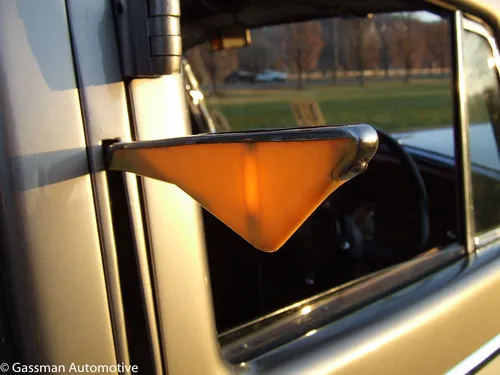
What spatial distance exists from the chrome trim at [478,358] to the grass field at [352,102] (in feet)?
15.8

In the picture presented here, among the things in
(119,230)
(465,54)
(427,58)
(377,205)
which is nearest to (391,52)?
(427,58)

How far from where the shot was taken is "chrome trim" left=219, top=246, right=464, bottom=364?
1193 millimetres

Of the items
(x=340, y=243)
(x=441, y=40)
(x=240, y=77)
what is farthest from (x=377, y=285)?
(x=240, y=77)

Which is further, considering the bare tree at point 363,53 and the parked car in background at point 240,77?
the bare tree at point 363,53

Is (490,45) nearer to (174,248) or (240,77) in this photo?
(174,248)

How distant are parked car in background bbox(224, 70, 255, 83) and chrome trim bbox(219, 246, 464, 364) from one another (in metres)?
6.31

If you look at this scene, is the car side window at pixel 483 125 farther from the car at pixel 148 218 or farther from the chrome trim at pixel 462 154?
the car at pixel 148 218

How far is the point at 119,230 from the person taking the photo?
94 centimetres

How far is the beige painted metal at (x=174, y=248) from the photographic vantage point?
3.14 ft

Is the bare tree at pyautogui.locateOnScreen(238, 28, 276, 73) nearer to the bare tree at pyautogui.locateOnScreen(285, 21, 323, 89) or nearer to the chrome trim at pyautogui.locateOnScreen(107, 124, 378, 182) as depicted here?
the bare tree at pyautogui.locateOnScreen(285, 21, 323, 89)

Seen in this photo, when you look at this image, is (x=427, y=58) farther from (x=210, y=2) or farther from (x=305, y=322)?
(x=305, y=322)

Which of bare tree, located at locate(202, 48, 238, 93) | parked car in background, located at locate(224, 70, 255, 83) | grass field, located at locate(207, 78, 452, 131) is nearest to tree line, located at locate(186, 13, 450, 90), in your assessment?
parked car in background, located at locate(224, 70, 255, 83)

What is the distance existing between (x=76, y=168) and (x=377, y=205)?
225 cm

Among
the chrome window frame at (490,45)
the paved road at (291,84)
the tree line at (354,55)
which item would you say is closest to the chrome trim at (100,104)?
the chrome window frame at (490,45)
